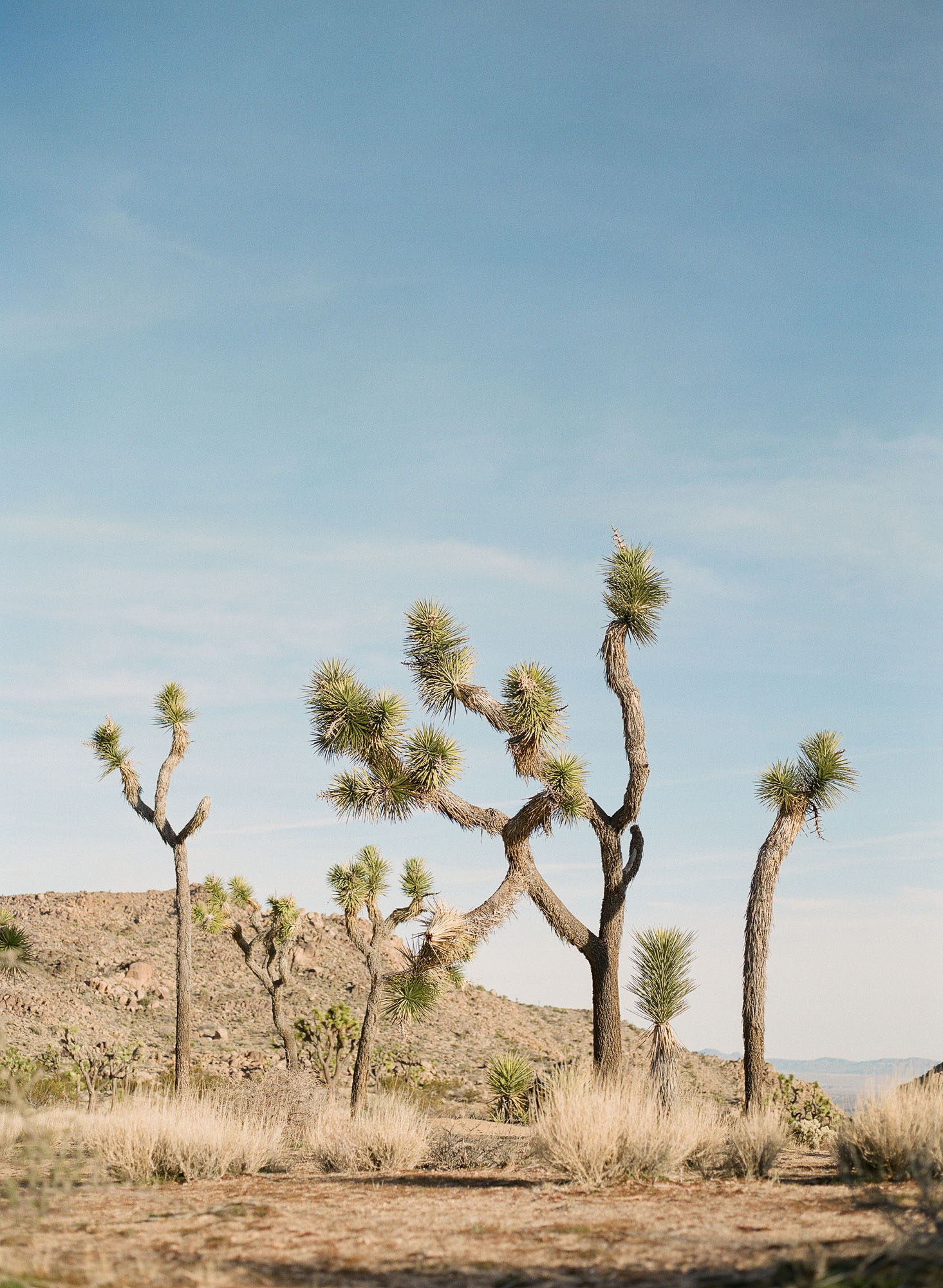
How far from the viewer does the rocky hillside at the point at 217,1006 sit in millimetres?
39156

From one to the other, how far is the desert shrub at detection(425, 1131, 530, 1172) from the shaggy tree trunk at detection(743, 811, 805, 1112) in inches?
149

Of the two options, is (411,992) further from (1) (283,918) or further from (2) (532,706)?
(1) (283,918)

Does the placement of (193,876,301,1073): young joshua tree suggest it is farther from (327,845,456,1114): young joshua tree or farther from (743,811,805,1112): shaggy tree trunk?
(743,811,805,1112): shaggy tree trunk

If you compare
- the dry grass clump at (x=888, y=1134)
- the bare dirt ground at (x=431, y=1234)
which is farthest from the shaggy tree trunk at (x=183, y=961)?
the dry grass clump at (x=888, y=1134)

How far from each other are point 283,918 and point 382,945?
6.33 m

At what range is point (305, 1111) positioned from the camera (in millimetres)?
17812

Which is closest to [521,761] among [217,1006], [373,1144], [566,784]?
[566,784]

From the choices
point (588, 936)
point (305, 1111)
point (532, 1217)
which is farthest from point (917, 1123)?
point (305, 1111)

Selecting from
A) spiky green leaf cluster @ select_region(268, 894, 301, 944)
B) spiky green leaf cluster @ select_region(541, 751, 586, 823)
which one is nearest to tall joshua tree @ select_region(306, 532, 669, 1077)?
spiky green leaf cluster @ select_region(541, 751, 586, 823)

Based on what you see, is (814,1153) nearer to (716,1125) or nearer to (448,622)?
(716,1125)

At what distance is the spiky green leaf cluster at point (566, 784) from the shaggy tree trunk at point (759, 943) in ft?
8.41

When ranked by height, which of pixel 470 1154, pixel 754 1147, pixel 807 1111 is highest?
pixel 754 1147

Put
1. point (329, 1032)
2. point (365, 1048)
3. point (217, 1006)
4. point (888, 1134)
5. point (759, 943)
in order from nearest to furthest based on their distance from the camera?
1. point (888, 1134)
2. point (759, 943)
3. point (365, 1048)
4. point (329, 1032)
5. point (217, 1006)

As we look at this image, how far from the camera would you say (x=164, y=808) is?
20688mm
